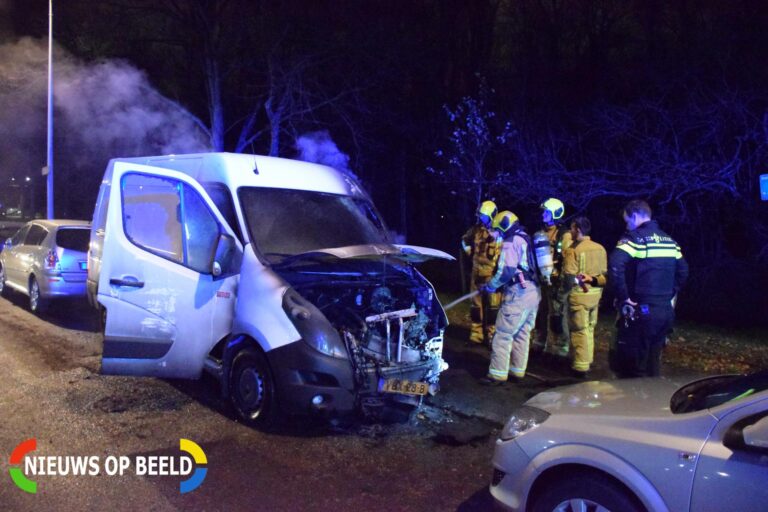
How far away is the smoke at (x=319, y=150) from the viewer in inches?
604

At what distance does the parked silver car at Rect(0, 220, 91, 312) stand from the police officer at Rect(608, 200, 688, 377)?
27.4 ft

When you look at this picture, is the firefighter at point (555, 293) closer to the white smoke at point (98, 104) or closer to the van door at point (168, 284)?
the van door at point (168, 284)

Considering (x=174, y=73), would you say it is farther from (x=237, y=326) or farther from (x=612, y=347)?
(x=612, y=347)

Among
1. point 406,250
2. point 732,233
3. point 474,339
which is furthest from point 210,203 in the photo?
point 732,233

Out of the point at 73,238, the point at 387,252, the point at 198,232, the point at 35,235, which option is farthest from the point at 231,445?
the point at 35,235

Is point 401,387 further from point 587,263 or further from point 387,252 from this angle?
point 587,263

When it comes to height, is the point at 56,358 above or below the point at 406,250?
below

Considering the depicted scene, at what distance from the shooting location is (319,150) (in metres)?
15.8

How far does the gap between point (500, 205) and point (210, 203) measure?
463 inches

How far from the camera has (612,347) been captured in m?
5.50

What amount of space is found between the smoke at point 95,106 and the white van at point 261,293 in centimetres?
1033

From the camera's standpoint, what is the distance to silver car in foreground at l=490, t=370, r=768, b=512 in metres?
2.50

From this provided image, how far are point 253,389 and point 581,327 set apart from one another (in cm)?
396

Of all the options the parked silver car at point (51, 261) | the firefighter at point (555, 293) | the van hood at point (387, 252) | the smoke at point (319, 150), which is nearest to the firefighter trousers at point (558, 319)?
the firefighter at point (555, 293)
